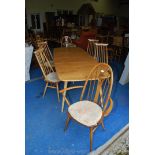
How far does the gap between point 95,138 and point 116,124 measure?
0.39m

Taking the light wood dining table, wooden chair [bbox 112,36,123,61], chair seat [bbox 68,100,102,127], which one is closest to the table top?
the light wood dining table

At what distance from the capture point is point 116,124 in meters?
2.37

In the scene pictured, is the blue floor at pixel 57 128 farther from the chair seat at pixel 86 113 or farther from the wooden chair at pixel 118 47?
the wooden chair at pixel 118 47

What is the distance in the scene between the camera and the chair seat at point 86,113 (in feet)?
5.90

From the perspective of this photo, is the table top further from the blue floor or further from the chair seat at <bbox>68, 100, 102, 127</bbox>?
the blue floor

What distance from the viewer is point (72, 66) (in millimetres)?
2633

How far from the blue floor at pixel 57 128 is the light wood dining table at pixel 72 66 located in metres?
0.30

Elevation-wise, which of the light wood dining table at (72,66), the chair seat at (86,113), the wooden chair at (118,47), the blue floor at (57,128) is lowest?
the blue floor at (57,128)

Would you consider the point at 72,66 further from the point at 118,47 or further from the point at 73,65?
the point at 118,47

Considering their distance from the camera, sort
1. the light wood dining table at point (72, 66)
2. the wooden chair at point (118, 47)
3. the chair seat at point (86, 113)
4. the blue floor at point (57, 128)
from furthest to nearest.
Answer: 1. the wooden chair at point (118, 47)
2. the light wood dining table at point (72, 66)
3. the blue floor at point (57, 128)
4. the chair seat at point (86, 113)

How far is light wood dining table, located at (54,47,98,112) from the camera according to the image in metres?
2.25

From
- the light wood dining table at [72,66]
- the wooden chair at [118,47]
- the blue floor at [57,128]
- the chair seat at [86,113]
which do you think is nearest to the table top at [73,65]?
the light wood dining table at [72,66]
